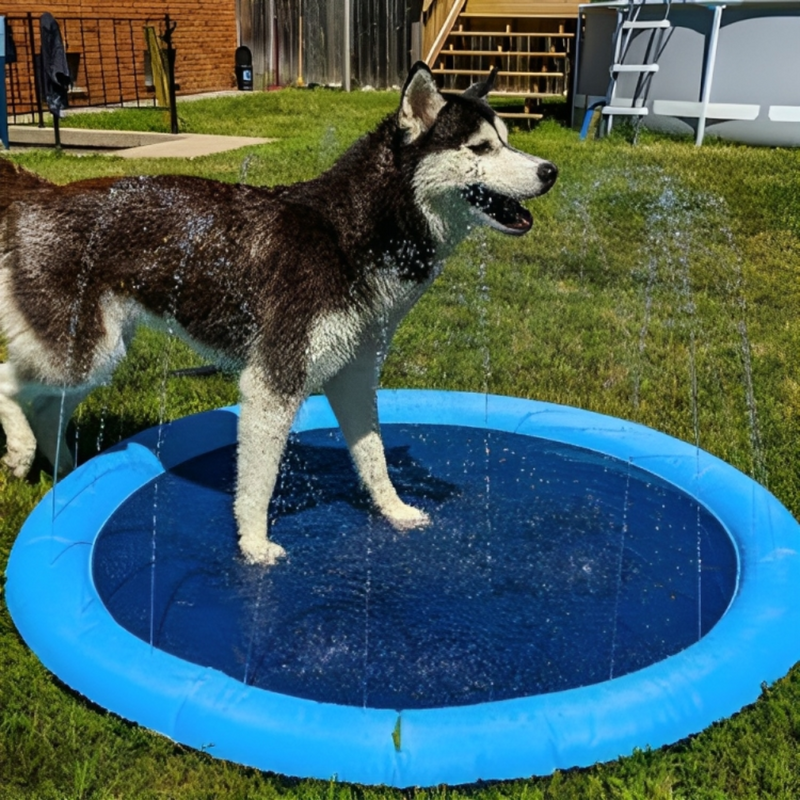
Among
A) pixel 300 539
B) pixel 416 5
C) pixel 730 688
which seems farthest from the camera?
pixel 416 5

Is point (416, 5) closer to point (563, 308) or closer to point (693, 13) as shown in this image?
point (693, 13)

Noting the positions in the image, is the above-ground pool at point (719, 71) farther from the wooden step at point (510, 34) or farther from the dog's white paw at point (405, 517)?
the dog's white paw at point (405, 517)

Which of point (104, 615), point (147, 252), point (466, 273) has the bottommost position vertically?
point (466, 273)

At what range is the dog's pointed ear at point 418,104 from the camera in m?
3.27

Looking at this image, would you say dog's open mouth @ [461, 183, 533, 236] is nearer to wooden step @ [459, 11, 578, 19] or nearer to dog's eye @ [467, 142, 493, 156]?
dog's eye @ [467, 142, 493, 156]

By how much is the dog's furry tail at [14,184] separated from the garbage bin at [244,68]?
1857 cm

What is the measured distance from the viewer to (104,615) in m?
3.23

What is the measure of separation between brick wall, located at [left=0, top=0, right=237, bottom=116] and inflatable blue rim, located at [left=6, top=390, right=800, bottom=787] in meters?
14.2

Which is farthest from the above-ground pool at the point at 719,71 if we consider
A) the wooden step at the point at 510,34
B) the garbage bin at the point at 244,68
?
the garbage bin at the point at 244,68

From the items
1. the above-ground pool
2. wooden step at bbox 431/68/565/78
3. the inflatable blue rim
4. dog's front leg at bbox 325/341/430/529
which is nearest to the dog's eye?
dog's front leg at bbox 325/341/430/529

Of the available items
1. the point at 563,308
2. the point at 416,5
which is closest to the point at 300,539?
the point at 563,308

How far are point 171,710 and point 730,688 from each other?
5.34 feet

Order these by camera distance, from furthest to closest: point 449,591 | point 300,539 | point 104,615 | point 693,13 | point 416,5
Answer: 1. point 416,5
2. point 693,13
3. point 300,539
4. point 449,591
5. point 104,615

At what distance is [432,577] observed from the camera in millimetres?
3703
